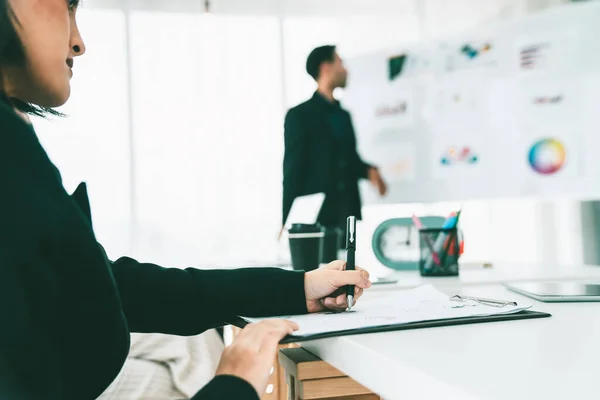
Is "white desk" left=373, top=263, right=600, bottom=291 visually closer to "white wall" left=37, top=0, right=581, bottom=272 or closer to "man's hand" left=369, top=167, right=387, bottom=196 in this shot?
"man's hand" left=369, top=167, right=387, bottom=196

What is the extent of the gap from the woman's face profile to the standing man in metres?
1.97

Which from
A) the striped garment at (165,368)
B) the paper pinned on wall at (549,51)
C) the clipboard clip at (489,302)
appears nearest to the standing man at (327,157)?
the paper pinned on wall at (549,51)

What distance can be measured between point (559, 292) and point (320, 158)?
1.85m

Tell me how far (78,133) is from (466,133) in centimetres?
221

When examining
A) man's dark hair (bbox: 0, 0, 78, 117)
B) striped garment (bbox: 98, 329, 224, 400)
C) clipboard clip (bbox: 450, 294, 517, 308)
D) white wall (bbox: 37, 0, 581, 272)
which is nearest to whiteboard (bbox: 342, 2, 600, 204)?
white wall (bbox: 37, 0, 581, 272)

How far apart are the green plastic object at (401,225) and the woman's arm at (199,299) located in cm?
66

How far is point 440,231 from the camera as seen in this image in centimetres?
125

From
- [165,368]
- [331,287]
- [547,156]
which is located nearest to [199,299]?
[331,287]

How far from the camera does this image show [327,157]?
8.69 feet

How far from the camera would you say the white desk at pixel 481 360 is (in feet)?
1.25

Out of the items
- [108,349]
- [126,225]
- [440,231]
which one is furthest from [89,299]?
[126,225]

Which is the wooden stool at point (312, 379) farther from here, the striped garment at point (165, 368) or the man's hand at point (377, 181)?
the man's hand at point (377, 181)

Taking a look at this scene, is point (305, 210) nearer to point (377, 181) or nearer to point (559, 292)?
point (377, 181)

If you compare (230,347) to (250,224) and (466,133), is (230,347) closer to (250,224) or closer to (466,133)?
(466,133)
